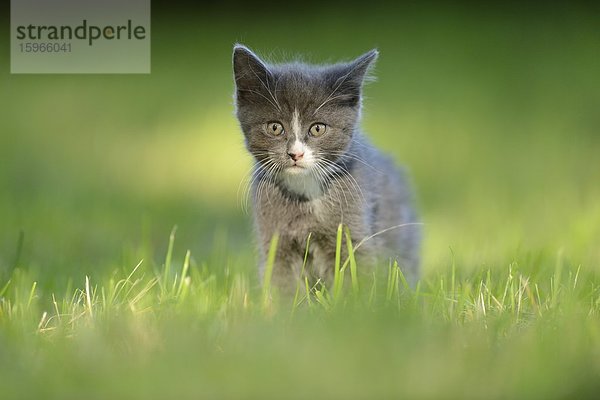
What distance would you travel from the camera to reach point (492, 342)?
2467 mm

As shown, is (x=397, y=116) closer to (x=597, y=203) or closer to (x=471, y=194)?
(x=471, y=194)

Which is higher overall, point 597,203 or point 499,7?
point 499,7

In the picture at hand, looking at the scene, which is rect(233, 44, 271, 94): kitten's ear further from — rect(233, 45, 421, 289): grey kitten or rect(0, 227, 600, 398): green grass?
rect(0, 227, 600, 398): green grass

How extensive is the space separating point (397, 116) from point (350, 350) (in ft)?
18.7

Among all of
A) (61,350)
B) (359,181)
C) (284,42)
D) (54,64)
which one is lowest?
(61,350)

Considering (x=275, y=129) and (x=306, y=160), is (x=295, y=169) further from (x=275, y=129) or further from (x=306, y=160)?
(x=275, y=129)

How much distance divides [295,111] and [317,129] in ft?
0.39

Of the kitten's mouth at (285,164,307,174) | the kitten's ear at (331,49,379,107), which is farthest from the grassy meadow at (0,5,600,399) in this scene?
A: the kitten's ear at (331,49,379,107)

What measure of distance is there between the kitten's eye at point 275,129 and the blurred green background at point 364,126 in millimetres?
862

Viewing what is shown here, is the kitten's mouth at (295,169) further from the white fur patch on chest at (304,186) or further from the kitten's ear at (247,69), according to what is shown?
the kitten's ear at (247,69)

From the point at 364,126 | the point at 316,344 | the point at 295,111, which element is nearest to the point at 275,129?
the point at 295,111

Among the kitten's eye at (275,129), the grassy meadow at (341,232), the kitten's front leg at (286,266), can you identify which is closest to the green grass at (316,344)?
the grassy meadow at (341,232)

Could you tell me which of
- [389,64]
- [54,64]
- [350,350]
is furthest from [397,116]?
[350,350]

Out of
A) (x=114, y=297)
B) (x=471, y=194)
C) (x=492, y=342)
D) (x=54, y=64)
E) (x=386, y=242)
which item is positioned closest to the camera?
(x=492, y=342)
